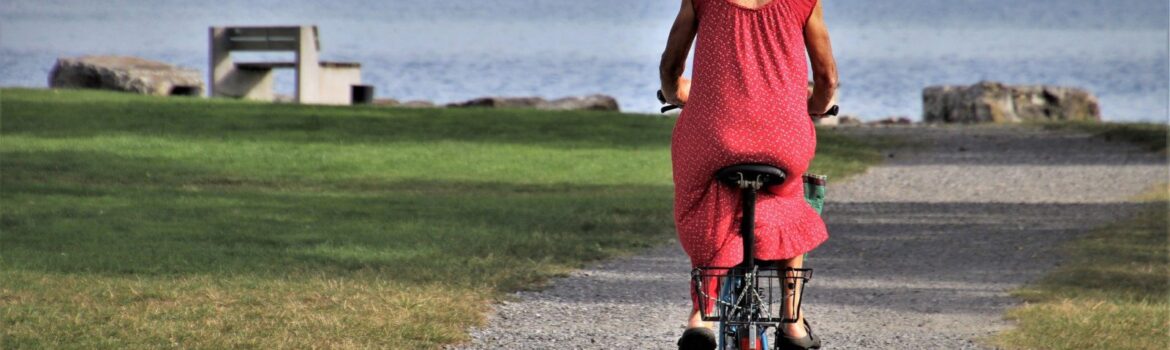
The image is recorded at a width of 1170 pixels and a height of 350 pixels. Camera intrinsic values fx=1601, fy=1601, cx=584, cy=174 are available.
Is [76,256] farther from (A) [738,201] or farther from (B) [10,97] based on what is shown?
(B) [10,97]

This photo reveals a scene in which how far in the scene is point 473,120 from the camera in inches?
736

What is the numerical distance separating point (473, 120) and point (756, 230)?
14352mm

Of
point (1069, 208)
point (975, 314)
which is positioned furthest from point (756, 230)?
point (1069, 208)

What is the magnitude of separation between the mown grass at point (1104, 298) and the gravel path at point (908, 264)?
0.53 ft

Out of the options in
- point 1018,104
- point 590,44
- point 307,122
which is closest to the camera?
point 307,122

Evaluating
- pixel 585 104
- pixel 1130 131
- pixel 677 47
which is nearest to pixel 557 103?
pixel 585 104

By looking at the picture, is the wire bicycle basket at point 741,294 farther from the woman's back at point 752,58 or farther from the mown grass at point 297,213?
the mown grass at point 297,213

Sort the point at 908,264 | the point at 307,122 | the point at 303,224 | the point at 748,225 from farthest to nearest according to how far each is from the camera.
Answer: the point at 307,122 → the point at 303,224 → the point at 908,264 → the point at 748,225

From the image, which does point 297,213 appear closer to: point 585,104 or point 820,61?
point 820,61

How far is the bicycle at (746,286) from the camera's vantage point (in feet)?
14.1

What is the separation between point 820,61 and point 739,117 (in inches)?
13.6

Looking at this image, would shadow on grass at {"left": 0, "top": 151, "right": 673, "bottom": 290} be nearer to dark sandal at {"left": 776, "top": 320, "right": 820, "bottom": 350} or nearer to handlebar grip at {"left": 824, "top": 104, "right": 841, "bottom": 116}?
dark sandal at {"left": 776, "top": 320, "right": 820, "bottom": 350}

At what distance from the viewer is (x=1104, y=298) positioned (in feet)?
25.2

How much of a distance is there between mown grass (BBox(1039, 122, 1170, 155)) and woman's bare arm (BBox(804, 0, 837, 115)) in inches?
514
